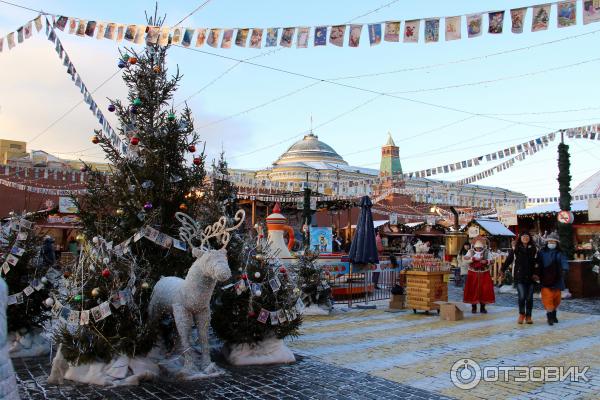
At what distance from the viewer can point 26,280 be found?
7.62m

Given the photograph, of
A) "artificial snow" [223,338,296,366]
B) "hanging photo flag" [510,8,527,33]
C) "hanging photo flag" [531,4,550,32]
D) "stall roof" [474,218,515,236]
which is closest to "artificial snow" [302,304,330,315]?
"artificial snow" [223,338,296,366]

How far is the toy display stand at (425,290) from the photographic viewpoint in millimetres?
11000

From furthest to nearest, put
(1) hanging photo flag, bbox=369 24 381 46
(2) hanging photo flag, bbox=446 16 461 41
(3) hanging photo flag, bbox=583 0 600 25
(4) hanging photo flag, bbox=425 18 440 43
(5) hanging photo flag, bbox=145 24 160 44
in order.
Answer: (5) hanging photo flag, bbox=145 24 160 44 → (1) hanging photo flag, bbox=369 24 381 46 → (4) hanging photo flag, bbox=425 18 440 43 → (2) hanging photo flag, bbox=446 16 461 41 → (3) hanging photo flag, bbox=583 0 600 25

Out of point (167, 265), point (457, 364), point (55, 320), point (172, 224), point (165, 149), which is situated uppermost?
point (165, 149)

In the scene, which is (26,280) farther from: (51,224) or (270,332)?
(51,224)

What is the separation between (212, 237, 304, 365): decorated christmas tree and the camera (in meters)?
6.71

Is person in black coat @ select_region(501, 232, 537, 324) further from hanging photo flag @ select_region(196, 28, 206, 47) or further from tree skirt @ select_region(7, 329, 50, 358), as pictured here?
tree skirt @ select_region(7, 329, 50, 358)

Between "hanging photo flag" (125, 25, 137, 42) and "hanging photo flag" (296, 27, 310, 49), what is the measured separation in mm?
3146

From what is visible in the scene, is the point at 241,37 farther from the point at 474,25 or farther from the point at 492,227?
the point at 492,227

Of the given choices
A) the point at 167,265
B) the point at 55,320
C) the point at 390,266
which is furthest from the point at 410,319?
the point at 390,266

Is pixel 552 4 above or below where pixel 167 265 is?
above

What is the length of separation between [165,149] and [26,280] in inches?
116

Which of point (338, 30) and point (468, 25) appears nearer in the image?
point (468, 25)

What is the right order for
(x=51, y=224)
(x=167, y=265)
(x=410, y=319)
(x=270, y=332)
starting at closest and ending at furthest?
(x=270, y=332), (x=167, y=265), (x=410, y=319), (x=51, y=224)
